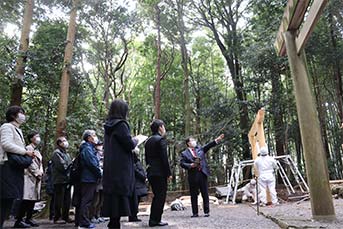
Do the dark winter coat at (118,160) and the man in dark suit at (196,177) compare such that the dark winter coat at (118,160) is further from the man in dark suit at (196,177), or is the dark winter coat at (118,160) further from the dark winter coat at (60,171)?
the man in dark suit at (196,177)

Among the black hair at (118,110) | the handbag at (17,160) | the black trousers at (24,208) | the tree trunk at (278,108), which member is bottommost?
the black trousers at (24,208)

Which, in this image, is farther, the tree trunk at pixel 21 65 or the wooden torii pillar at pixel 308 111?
the tree trunk at pixel 21 65

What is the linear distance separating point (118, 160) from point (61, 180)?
245 centimetres

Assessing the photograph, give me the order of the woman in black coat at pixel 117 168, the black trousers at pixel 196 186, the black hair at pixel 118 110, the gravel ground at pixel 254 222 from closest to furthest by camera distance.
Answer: the woman in black coat at pixel 117 168 < the black hair at pixel 118 110 < the gravel ground at pixel 254 222 < the black trousers at pixel 196 186

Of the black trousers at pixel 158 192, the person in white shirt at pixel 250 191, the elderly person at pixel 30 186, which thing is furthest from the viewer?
the person in white shirt at pixel 250 191

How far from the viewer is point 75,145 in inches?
328

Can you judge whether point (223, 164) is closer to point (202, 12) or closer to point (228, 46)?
point (228, 46)

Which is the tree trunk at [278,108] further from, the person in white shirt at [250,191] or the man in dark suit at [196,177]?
the man in dark suit at [196,177]

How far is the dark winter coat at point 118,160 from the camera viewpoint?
120 inches

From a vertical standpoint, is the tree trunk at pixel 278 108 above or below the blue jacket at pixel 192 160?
above

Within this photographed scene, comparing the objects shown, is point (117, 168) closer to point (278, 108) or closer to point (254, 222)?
point (254, 222)

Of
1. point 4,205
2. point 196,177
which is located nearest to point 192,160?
point 196,177

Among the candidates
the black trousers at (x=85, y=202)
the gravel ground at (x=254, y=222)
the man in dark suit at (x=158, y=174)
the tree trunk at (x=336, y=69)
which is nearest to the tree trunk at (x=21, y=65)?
the gravel ground at (x=254, y=222)

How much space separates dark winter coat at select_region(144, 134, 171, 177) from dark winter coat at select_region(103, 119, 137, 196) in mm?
977
